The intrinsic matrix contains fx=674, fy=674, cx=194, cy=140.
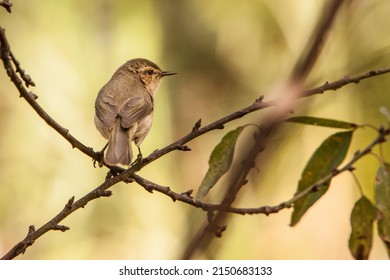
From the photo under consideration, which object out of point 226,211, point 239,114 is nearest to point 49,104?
point 239,114

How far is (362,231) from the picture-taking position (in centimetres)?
177

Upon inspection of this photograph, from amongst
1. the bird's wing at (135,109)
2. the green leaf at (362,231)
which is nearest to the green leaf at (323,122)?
the green leaf at (362,231)

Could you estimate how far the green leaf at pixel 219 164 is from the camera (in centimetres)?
191

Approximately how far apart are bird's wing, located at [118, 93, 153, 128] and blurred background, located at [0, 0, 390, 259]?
1.94 ft

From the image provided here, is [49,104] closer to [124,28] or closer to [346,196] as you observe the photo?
[124,28]

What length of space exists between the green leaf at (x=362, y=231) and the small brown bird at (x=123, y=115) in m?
1.00

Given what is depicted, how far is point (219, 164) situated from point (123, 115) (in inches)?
48.2

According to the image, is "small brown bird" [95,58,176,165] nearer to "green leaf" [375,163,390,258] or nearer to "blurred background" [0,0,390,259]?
"blurred background" [0,0,390,259]

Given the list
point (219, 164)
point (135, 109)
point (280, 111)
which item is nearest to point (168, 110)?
point (135, 109)

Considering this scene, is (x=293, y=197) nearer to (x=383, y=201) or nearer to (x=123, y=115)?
(x=383, y=201)

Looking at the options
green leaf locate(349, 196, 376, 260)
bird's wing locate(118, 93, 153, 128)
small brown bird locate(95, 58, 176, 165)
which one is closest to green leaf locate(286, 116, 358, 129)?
green leaf locate(349, 196, 376, 260)

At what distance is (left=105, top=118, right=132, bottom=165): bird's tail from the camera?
2520 mm

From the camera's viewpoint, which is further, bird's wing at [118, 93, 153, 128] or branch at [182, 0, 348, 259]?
bird's wing at [118, 93, 153, 128]

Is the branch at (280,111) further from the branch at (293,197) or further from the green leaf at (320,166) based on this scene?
the green leaf at (320,166)
